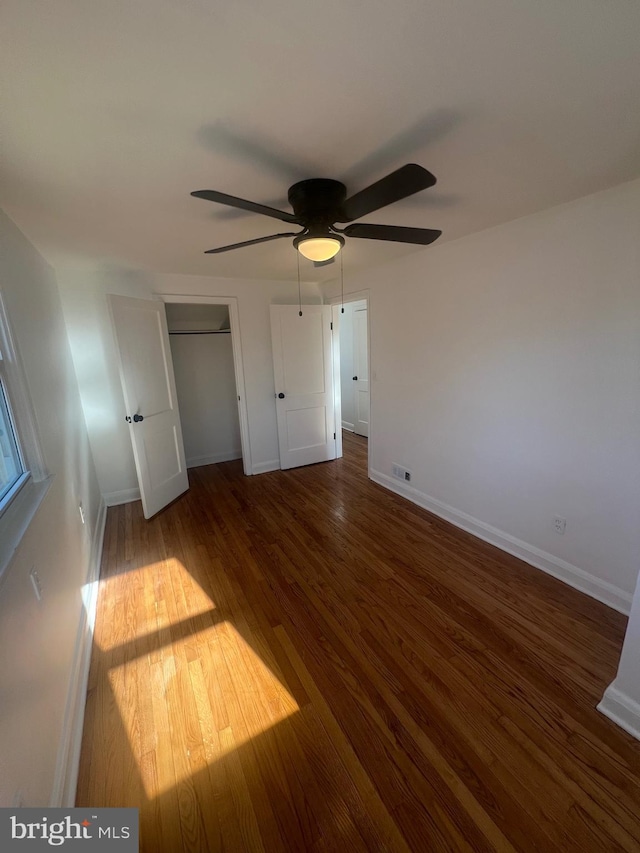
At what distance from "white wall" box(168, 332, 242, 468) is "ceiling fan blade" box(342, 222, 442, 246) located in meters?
3.12

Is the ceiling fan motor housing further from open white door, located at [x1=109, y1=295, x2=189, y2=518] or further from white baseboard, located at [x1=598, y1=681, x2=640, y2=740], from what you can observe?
white baseboard, located at [x1=598, y1=681, x2=640, y2=740]

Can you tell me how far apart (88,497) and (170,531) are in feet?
2.33

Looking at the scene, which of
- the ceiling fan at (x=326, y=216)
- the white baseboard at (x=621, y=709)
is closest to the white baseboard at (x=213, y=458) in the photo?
the ceiling fan at (x=326, y=216)

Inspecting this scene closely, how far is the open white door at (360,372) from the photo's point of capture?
213 inches

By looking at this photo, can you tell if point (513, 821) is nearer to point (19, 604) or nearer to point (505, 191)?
point (19, 604)

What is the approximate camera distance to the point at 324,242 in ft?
5.16

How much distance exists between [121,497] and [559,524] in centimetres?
399

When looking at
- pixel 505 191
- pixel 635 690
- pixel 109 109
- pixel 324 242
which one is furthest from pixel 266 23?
pixel 635 690

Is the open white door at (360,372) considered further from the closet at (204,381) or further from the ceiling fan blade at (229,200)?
the ceiling fan blade at (229,200)

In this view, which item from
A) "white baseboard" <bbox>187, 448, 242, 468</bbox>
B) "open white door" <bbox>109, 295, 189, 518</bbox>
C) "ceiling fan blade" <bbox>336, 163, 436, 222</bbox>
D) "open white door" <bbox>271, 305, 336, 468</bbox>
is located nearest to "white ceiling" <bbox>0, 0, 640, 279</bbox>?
"ceiling fan blade" <bbox>336, 163, 436, 222</bbox>

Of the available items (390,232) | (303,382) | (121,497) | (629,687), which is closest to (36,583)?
(390,232)

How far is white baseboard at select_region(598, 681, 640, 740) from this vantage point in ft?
4.36

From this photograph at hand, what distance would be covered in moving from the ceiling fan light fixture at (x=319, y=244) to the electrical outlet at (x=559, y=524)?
85.4 inches

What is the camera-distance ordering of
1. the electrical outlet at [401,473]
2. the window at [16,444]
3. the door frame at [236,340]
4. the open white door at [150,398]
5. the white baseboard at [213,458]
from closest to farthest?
the window at [16,444]
the open white door at [150,398]
the electrical outlet at [401,473]
the door frame at [236,340]
the white baseboard at [213,458]
